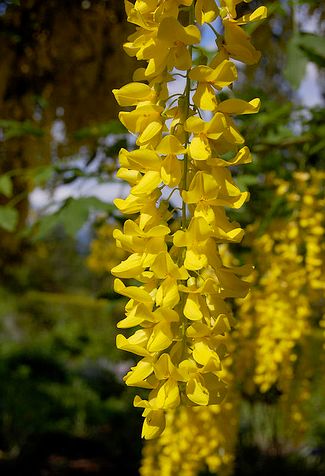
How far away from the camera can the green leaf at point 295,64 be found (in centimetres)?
168

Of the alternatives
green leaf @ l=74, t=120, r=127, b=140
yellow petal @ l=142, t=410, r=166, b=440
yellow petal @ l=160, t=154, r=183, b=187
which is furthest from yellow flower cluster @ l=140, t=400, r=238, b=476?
yellow petal @ l=160, t=154, r=183, b=187

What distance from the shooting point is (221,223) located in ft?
2.11

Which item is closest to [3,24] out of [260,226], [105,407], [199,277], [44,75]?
[44,75]

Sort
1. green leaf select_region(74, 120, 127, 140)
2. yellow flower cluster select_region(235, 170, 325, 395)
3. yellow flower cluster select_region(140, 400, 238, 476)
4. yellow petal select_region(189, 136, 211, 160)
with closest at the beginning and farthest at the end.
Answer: yellow petal select_region(189, 136, 211, 160), yellow flower cluster select_region(235, 170, 325, 395), green leaf select_region(74, 120, 127, 140), yellow flower cluster select_region(140, 400, 238, 476)

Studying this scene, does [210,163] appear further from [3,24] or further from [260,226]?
[3,24]

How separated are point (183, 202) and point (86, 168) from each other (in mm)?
1236

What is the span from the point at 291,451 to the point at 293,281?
3.75m

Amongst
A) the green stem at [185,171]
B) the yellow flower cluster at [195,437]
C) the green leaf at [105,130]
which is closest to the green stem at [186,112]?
the green stem at [185,171]

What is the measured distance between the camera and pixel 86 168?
186 cm

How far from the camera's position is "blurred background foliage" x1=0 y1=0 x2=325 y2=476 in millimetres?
1714

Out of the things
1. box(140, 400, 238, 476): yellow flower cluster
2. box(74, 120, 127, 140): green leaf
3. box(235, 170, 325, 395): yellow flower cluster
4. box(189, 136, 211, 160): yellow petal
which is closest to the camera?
box(189, 136, 211, 160): yellow petal

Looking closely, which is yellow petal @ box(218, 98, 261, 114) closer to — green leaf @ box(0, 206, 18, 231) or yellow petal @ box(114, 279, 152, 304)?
yellow petal @ box(114, 279, 152, 304)

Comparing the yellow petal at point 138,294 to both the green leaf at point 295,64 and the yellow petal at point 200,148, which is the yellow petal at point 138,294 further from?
the green leaf at point 295,64

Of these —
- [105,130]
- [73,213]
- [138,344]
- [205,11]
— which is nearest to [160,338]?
[138,344]
